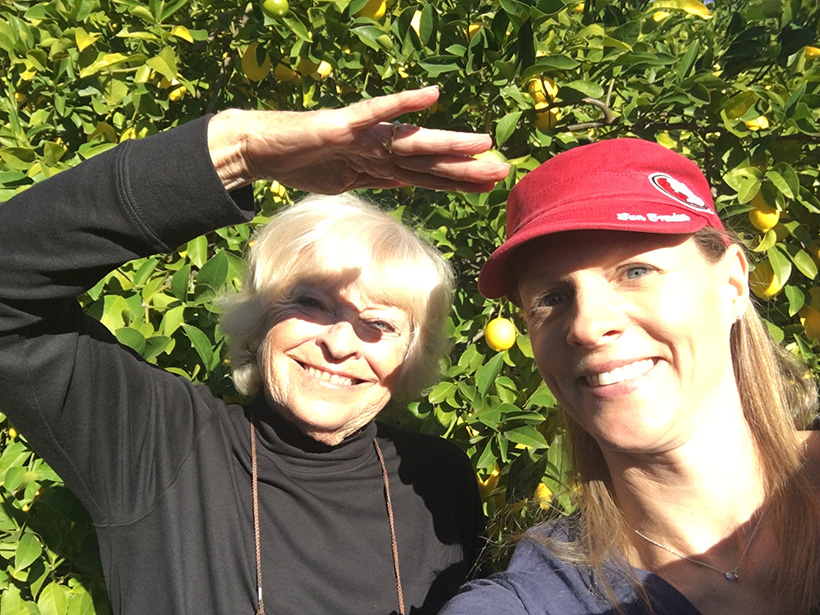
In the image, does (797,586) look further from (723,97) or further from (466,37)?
(466,37)

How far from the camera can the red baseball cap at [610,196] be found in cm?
120

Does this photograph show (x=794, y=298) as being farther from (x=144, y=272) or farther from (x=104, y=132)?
(x=104, y=132)

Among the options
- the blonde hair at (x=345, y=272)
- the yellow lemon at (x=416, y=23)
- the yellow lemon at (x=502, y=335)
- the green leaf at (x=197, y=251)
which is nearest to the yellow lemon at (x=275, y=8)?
the yellow lemon at (x=416, y=23)

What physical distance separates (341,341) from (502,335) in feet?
1.16

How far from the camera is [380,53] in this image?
2006mm

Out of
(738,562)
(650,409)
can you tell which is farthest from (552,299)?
(738,562)

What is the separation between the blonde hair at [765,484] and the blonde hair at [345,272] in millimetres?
471

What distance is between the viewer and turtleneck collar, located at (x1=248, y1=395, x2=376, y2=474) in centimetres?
170

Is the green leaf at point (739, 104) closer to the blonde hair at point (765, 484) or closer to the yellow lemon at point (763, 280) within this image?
the yellow lemon at point (763, 280)

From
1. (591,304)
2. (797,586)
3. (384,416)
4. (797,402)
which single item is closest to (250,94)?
(384,416)

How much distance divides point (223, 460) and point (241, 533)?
15 cm

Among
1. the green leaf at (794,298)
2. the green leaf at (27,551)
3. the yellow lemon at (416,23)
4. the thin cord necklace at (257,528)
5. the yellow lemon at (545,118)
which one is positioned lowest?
the green leaf at (27,551)

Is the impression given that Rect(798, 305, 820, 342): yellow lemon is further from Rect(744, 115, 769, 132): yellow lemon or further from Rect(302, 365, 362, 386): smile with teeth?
Rect(302, 365, 362, 386): smile with teeth

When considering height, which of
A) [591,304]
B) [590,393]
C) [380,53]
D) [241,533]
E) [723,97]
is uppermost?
[723,97]
